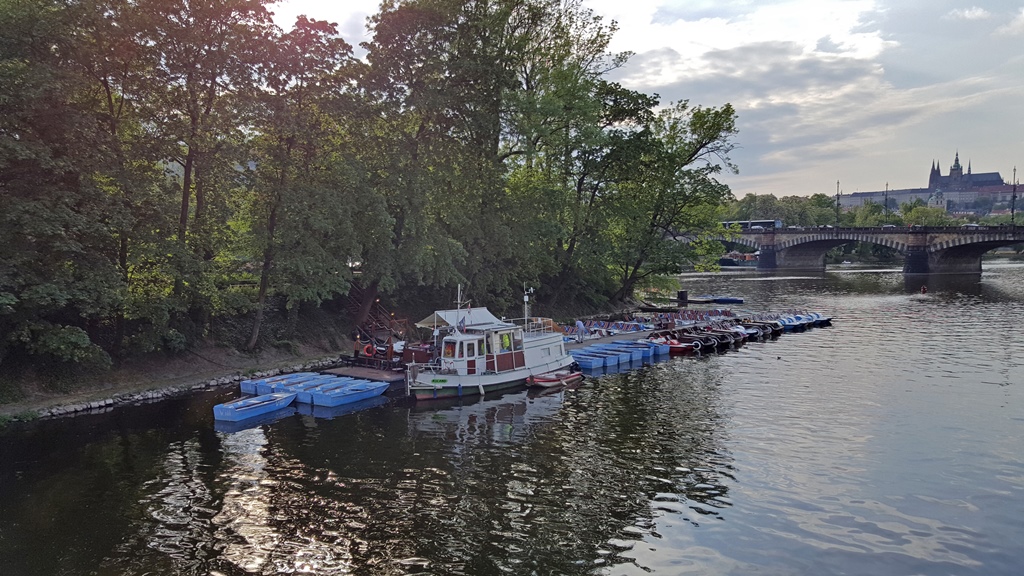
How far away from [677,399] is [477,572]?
2091 cm

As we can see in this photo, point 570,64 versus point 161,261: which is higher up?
point 570,64

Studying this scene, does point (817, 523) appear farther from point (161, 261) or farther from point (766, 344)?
point (766, 344)

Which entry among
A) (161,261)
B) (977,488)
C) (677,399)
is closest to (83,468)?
(161,261)

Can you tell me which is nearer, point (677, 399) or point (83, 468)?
point (83, 468)

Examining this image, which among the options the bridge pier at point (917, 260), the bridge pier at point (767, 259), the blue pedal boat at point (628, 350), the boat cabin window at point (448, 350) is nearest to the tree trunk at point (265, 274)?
the boat cabin window at point (448, 350)

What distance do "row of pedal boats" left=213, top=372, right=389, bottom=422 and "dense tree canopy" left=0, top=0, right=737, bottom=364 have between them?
617 cm

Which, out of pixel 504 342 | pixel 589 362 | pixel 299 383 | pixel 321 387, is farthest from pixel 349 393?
pixel 589 362

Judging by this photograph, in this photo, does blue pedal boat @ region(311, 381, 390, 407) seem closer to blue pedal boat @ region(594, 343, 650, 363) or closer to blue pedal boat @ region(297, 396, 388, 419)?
blue pedal boat @ region(297, 396, 388, 419)

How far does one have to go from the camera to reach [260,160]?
Result: 125 ft

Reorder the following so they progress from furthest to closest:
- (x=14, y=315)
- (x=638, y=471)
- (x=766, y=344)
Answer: (x=766, y=344), (x=14, y=315), (x=638, y=471)

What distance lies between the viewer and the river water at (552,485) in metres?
16.6

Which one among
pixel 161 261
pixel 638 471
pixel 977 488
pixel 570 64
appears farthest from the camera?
pixel 570 64

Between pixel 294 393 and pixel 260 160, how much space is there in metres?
15.1

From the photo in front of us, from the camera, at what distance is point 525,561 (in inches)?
641
